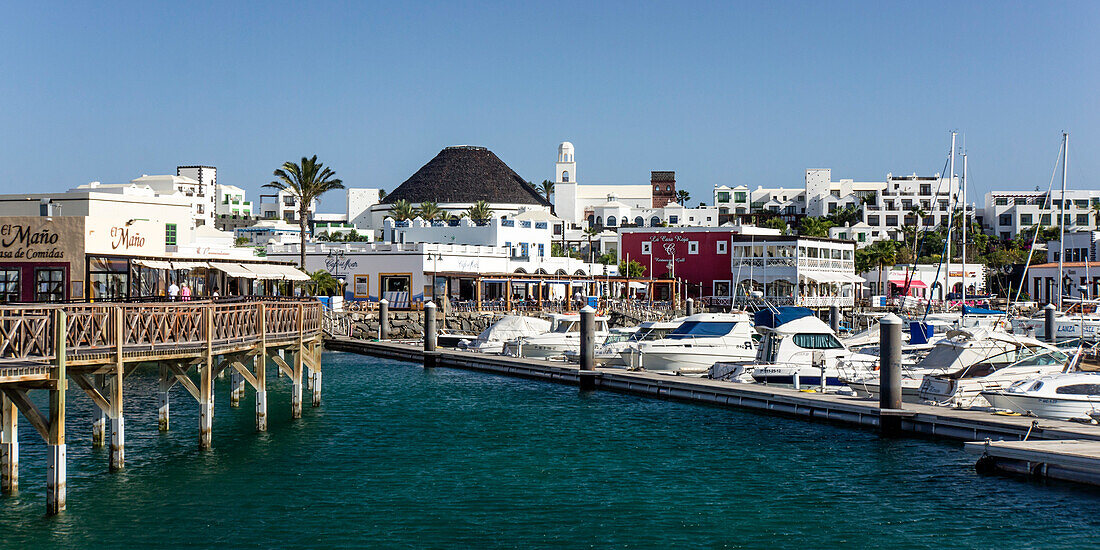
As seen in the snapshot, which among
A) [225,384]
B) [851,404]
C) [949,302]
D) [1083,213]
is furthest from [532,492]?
[1083,213]

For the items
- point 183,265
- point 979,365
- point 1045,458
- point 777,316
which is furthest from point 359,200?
point 1045,458

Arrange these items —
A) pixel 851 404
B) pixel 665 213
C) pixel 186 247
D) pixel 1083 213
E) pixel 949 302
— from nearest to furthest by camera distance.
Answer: pixel 851 404
pixel 186 247
pixel 949 302
pixel 1083 213
pixel 665 213

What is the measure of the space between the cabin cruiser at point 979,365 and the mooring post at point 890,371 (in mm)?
2235

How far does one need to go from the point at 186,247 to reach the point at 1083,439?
3573 centimetres

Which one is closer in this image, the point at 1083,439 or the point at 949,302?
the point at 1083,439

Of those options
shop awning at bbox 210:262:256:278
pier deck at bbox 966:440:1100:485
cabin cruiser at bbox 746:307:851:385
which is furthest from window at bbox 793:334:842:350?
shop awning at bbox 210:262:256:278

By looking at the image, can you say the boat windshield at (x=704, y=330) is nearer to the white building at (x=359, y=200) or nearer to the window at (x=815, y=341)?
the window at (x=815, y=341)

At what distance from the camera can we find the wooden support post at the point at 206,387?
24609mm

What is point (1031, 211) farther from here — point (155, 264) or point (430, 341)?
point (155, 264)

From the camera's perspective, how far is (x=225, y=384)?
43188 millimetres

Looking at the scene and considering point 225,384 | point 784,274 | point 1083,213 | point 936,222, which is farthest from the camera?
point 936,222

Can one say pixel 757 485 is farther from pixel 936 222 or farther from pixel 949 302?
pixel 936 222

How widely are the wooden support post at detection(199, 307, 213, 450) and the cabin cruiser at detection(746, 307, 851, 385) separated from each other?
59.0ft

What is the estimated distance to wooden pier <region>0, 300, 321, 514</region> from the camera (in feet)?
61.3
